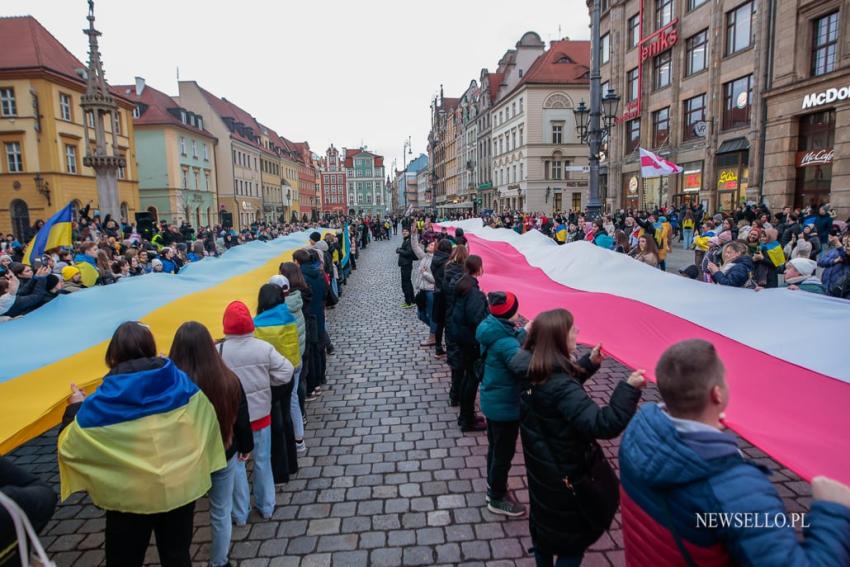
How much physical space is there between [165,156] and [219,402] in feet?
159

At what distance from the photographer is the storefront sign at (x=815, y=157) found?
1997cm

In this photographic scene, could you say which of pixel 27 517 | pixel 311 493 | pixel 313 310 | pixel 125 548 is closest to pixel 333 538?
pixel 311 493

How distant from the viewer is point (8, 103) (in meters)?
32.1

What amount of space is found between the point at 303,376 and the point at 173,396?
3.24m

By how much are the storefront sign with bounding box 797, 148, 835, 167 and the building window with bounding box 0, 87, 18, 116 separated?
40984 millimetres

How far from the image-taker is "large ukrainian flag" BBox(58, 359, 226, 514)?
291 cm

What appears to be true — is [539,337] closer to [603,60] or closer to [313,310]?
[313,310]

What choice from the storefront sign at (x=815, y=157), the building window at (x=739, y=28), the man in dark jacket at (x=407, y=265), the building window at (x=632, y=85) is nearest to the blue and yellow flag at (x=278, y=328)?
the man in dark jacket at (x=407, y=265)

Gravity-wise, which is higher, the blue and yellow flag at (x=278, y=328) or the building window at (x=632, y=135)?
the building window at (x=632, y=135)

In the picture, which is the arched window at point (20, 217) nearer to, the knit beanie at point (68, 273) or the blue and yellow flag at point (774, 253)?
the knit beanie at point (68, 273)

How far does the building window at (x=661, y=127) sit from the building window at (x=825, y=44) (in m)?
10.6

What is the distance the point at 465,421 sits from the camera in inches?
246

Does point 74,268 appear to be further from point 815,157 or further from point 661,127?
point 661,127

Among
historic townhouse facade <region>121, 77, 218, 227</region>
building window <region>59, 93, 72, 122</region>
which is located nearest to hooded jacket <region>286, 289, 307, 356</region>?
building window <region>59, 93, 72, 122</region>
